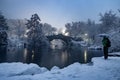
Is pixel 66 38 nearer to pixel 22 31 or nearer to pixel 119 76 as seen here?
pixel 22 31

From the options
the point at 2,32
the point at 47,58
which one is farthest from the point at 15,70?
the point at 2,32

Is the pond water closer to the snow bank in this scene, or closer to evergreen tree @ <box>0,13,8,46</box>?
the snow bank

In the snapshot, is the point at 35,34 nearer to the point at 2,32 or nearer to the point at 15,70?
the point at 2,32

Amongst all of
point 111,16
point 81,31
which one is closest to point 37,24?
point 111,16

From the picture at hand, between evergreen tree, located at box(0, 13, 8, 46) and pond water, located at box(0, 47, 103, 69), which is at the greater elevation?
evergreen tree, located at box(0, 13, 8, 46)

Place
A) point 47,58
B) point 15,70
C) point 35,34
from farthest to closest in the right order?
point 35,34 → point 47,58 → point 15,70

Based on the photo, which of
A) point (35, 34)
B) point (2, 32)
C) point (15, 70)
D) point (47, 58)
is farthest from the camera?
point (35, 34)

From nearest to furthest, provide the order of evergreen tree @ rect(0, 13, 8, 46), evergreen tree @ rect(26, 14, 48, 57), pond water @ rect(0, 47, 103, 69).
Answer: pond water @ rect(0, 47, 103, 69), evergreen tree @ rect(0, 13, 8, 46), evergreen tree @ rect(26, 14, 48, 57)

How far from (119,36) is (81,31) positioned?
332ft

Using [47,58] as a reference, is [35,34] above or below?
above

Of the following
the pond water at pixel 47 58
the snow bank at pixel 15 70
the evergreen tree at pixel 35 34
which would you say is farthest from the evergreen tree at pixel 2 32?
the snow bank at pixel 15 70

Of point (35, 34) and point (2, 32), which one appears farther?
point (35, 34)

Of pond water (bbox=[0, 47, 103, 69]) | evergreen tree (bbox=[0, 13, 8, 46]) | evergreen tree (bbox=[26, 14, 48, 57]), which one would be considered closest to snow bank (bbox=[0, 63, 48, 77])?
pond water (bbox=[0, 47, 103, 69])

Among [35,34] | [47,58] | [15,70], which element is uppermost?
[35,34]
